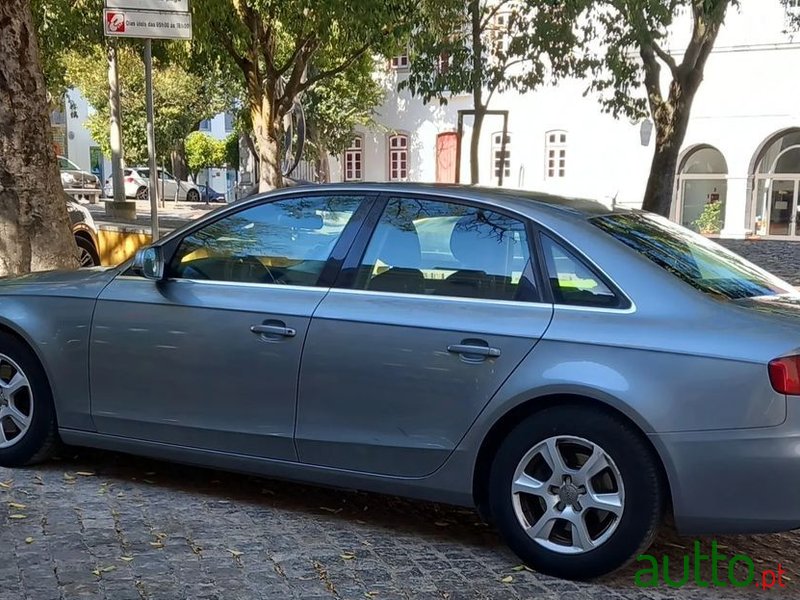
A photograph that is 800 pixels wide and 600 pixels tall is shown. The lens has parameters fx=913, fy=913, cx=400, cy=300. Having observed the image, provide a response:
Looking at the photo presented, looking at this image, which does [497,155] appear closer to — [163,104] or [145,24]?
[163,104]

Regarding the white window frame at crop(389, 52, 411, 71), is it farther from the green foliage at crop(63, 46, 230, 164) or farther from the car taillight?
the car taillight

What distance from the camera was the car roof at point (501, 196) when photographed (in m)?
4.01

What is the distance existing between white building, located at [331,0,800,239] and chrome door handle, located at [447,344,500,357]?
77.4 ft

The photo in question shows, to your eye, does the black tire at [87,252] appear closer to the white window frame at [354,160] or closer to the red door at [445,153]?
the red door at [445,153]

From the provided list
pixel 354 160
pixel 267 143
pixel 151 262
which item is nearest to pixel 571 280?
pixel 151 262

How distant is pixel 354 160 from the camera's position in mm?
36281

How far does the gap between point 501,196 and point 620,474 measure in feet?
4.45

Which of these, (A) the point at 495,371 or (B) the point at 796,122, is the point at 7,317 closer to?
(A) the point at 495,371

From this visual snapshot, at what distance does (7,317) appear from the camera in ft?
15.8

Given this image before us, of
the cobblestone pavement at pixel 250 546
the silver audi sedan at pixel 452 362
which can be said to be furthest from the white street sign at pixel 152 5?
the cobblestone pavement at pixel 250 546

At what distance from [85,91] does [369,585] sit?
39.5 meters

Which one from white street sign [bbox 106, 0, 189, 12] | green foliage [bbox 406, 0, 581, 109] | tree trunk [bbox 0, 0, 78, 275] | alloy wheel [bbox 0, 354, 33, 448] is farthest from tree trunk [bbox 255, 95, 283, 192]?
alloy wheel [bbox 0, 354, 33, 448]

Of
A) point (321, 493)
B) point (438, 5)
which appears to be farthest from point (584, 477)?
point (438, 5)

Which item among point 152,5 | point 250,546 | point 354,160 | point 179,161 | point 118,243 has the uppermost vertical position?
point 152,5
